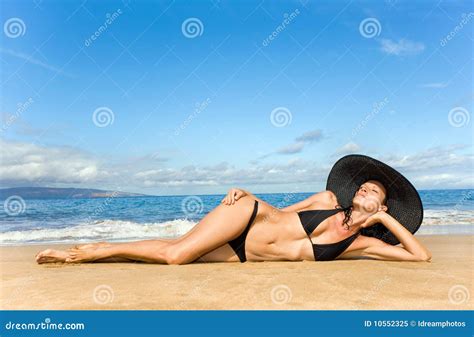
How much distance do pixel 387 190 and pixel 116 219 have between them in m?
13.7

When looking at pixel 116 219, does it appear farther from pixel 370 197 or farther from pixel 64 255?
pixel 370 197

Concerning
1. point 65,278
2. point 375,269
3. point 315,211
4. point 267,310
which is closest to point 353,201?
point 315,211

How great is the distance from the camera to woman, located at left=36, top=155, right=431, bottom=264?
518cm

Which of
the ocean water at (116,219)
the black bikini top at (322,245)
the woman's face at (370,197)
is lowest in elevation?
the black bikini top at (322,245)

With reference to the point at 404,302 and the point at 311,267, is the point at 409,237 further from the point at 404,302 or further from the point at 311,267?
the point at 404,302

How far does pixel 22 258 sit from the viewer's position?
663 centimetres

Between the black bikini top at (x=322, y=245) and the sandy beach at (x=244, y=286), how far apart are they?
0.12 m

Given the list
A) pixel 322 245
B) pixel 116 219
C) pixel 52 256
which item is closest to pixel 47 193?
pixel 116 219

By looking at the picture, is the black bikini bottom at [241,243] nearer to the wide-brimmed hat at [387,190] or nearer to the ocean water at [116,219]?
the wide-brimmed hat at [387,190]

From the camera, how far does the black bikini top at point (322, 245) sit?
207 inches

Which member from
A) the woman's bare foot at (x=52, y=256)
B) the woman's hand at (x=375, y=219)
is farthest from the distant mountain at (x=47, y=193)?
the woman's hand at (x=375, y=219)

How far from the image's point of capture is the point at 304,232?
526 centimetres

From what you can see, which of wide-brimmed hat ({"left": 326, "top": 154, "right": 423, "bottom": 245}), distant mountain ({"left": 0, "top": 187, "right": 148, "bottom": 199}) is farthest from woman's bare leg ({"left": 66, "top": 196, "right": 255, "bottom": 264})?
distant mountain ({"left": 0, "top": 187, "right": 148, "bottom": 199})

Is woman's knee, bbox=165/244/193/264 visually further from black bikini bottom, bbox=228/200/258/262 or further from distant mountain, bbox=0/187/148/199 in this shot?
distant mountain, bbox=0/187/148/199
